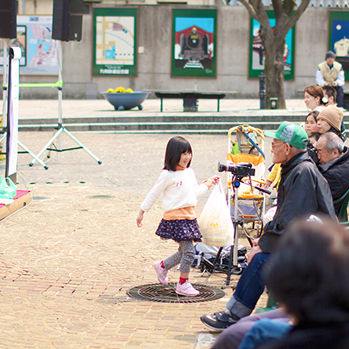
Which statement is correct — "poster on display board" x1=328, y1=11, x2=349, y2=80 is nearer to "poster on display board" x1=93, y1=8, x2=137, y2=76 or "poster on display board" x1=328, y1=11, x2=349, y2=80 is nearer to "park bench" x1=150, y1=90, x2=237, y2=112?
"park bench" x1=150, y1=90, x2=237, y2=112

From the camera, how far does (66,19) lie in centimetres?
1159

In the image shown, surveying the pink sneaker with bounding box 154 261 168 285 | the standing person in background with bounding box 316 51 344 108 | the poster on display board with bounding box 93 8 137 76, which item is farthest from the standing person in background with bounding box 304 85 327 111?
the poster on display board with bounding box 93 8 137 76

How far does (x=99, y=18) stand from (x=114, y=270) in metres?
22.3

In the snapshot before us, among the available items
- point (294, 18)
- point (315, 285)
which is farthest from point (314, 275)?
point (294, 18)

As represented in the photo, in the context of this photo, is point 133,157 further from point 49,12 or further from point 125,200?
point 49,12

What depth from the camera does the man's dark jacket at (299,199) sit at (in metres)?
3.87

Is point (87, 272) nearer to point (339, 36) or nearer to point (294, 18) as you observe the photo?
point (294, 18)

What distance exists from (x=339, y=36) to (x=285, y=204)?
24.1m

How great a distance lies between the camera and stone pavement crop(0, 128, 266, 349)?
418 centimetres

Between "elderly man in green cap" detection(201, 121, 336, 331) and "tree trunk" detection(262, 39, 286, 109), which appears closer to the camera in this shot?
"elderly man in green cap" detection(201, 121, 336, 331)

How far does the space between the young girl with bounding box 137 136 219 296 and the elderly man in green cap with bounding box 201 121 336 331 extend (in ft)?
2.97

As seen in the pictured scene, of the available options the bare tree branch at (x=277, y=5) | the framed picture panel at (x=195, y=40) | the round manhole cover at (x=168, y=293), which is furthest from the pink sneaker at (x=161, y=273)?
the framed picture panel at (x=195, y=40)

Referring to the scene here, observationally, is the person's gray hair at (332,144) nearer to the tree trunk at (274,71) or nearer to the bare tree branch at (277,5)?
the tree trunk at (274,71)

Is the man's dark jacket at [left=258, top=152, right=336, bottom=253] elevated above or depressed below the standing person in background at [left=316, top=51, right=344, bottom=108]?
below
